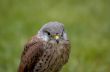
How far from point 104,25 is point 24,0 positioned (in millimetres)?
2093

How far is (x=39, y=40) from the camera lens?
9031 mm

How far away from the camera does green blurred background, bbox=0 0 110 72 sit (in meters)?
11.3

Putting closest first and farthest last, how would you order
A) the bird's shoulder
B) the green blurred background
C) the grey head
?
the grey head
the bird's shoulder
the green blurred background

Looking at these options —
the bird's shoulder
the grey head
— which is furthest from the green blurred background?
the grey head

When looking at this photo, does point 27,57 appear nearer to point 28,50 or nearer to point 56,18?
point 28,50

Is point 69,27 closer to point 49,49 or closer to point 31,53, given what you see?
point 31,53

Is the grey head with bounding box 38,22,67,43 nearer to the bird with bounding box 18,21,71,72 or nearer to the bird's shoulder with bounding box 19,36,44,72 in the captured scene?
the bird with bounding box 18,21,71,72

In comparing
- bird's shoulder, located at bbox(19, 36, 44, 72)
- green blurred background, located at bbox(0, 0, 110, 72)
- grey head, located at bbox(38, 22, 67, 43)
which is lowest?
bird's shoulder, located at bbox(19, 36, 44, 72)

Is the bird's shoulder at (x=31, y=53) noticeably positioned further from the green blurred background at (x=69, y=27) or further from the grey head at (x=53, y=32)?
the green blurred background at (x=69, y=27)

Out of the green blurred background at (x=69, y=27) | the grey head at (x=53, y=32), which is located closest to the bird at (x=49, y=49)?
the grey head at (x=53, y=32)

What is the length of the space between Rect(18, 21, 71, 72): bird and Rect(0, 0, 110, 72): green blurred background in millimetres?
1395

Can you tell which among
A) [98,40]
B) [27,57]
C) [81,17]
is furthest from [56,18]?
[27,57]

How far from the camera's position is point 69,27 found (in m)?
13.3

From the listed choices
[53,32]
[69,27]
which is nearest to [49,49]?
[53,32]
